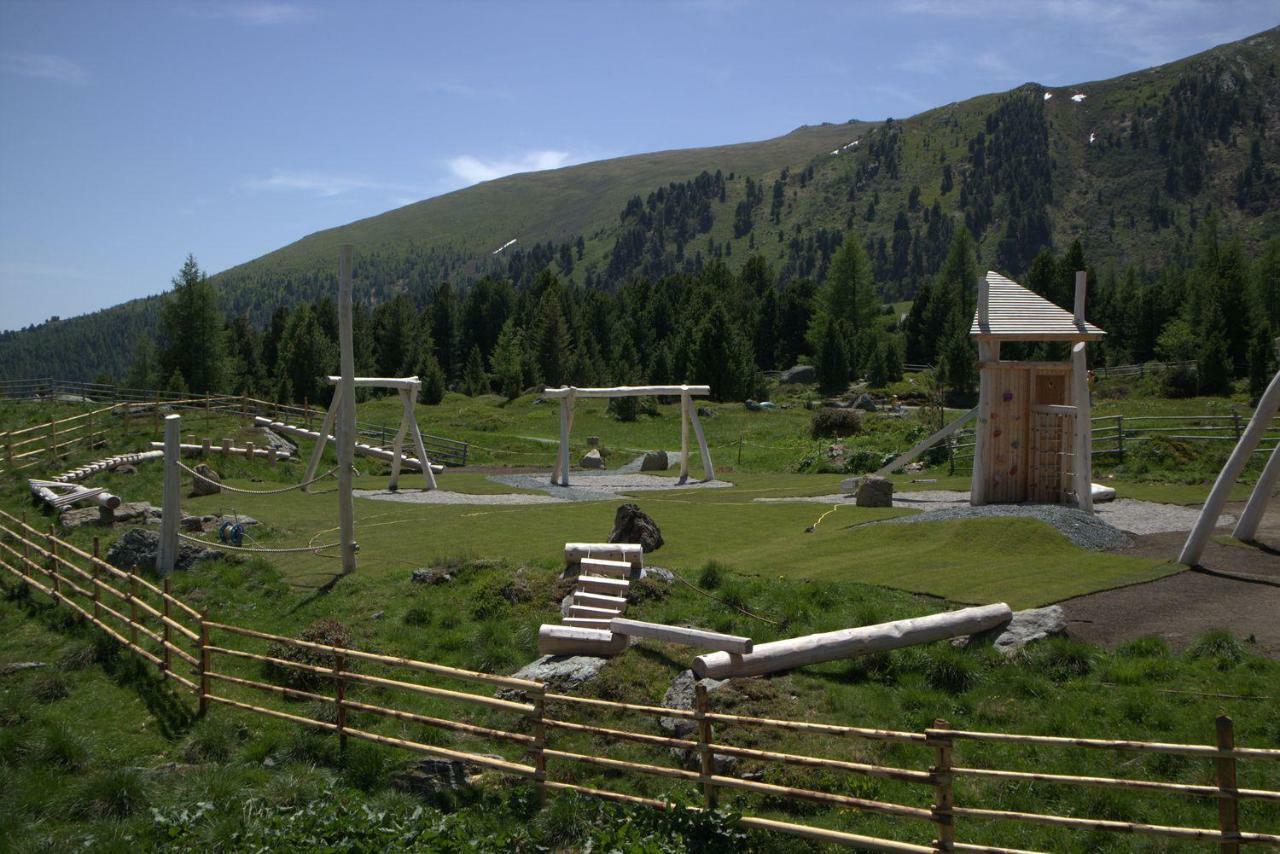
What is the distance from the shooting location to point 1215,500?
15.5 meters

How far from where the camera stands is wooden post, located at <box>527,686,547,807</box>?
10242 millimetres

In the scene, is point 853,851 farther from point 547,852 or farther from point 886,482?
point 886,482

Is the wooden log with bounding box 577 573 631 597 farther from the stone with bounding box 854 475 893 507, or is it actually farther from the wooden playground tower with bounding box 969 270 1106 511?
the wooden playground tower with bounding box 969 270 1106 511

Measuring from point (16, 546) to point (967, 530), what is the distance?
20.7 m

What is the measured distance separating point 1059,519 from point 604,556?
8.53 meters

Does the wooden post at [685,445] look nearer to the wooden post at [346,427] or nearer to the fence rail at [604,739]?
the wooden post at [346,427]

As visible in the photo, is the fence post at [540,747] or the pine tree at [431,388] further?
the pine tree at [431,388]

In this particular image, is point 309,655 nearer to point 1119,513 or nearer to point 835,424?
point 1119,513

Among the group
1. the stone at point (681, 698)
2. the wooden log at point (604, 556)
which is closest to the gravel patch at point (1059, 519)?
the wooden log at point (604, 556)

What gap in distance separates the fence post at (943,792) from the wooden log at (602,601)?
271 inches

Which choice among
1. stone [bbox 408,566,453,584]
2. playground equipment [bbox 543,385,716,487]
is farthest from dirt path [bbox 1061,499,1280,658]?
playground equipment [bbox 543,385,716,487]

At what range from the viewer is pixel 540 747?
10344mm

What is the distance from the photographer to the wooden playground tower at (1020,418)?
73.3 ft

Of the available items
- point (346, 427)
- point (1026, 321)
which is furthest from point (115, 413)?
point (1026, 321)
